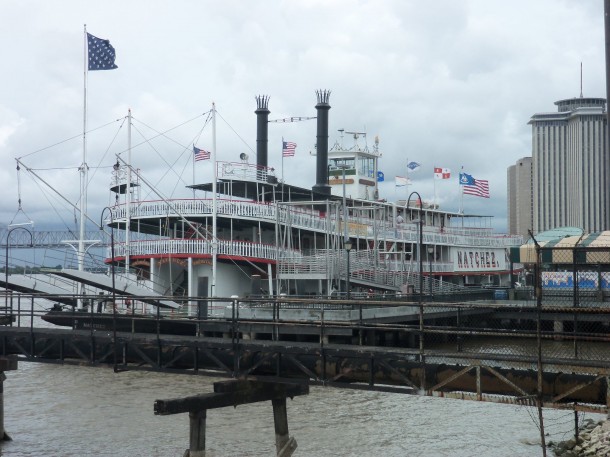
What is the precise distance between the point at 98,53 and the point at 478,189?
3140cm

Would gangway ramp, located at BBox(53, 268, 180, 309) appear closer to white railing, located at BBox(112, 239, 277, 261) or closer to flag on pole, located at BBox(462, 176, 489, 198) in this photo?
white railing, located at BBox(112, 239, 277, 261)

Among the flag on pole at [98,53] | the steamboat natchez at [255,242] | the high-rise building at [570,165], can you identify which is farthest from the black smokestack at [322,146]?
the high-rise building at [570,165]

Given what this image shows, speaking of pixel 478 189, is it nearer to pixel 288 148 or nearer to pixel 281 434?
pixel 288 148

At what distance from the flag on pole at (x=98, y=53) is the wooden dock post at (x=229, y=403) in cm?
2556

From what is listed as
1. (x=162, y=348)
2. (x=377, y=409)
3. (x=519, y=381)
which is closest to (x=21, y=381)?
(x=377, y=409)

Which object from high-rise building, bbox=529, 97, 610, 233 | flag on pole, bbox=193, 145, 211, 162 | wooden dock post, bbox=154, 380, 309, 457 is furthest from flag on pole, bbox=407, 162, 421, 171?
high-rise building, bbox=529, 97, 610, 233

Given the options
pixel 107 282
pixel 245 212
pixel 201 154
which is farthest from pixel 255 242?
pixel 107 282

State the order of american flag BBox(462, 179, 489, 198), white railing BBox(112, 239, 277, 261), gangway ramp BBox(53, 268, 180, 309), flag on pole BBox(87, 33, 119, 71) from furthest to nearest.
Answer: american flag BBox(462, 179, 489, 198), flag on pole BBox(87, 33, 119, 71), white railing BBox(112, 239, 277, 261), gangway ramp BBox(53, 268, 180, 309)

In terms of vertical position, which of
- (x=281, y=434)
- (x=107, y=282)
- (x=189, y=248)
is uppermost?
(x=189, y=248)

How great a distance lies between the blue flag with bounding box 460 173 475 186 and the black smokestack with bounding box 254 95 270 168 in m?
15.8

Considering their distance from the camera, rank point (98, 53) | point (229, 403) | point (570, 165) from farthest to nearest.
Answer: point (570, 165)
point (98, 53)
point (229, 403)

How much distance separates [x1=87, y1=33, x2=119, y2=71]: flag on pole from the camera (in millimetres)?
38250

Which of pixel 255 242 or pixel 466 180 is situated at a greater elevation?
pixel 466 180

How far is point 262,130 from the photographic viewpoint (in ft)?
177
